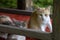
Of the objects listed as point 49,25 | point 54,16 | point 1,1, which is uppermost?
point 1,1

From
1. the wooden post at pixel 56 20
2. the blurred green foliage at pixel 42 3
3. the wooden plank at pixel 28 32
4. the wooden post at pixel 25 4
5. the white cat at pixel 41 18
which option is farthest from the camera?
the blurred green foliage at pixel 42 3

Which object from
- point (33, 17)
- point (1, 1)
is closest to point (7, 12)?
point (33, 17)

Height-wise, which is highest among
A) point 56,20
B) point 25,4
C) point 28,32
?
point 25,4

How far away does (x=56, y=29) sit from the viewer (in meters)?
1.46

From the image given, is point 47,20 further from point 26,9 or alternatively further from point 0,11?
A: point 0,11

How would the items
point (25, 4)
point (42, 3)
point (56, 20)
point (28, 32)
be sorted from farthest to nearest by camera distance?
1. point (42, 3)
2. point (25, 4)
3. point (28, 32)
4. point (56, 20)

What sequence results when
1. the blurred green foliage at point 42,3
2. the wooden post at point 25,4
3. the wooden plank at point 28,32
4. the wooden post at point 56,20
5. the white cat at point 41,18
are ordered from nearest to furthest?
the wooden post at point 56,20, the wooden plank at point 28,32, the white cat at point 41,18, the wooden post at point 25,4, the blurred green foliage at point 42,3

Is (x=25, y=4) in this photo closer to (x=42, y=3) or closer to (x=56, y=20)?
(x=42, y=3)

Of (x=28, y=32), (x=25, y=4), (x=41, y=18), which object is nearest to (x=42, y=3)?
(x=25, y=4)

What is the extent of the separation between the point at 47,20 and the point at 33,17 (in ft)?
0.67

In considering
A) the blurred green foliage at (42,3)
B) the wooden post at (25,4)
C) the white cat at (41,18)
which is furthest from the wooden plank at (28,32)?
the blurred green foliage at (42,3)

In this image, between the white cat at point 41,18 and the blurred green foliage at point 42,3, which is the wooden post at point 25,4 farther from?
the blurred green foliage at point 42,3

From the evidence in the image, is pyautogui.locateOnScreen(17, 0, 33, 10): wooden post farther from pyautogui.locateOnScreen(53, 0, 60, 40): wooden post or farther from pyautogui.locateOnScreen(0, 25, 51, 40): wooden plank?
pyautogui.locateOnScreen(53, 0, 60, 40): wooden post

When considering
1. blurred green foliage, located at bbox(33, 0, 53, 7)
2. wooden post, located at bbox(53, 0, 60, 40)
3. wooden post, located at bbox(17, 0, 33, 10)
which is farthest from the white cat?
blurred green foliage, located at bbox(33, 0, 53, 7)
